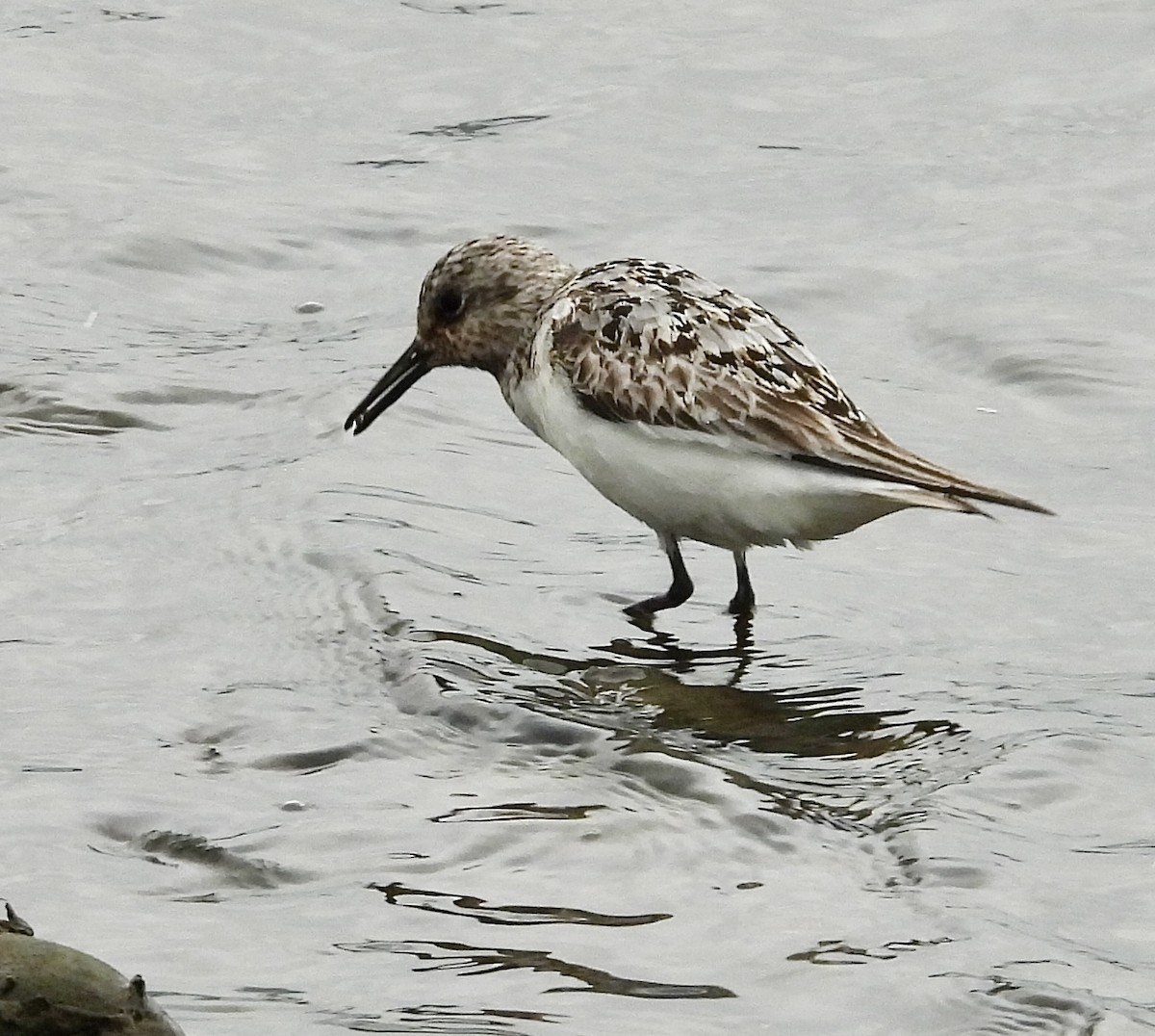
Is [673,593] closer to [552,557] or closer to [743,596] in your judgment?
[743,596]

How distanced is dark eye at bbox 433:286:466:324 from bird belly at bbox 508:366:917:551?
639 millimetres

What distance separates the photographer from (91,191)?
1024 centimetres

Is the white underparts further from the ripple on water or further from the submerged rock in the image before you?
the submerged rock

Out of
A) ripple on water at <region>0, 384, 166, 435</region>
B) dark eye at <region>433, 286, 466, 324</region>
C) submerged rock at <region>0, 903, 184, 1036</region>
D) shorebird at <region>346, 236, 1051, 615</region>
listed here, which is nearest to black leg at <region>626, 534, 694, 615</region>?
shorebird at <region>346, 236, 1051, 615</region>

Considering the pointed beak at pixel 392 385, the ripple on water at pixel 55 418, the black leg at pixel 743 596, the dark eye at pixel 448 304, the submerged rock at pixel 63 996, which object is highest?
the dark eye at pixel 448 304

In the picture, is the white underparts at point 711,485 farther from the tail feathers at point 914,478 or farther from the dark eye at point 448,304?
the dark eye at point 448,304

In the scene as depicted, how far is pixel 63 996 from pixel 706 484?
322cm

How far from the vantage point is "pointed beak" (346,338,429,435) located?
23.4ft

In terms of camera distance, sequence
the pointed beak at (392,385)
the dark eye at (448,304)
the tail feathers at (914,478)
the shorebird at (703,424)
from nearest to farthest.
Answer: the tail feathers at (914,478) → the shorebird at (703,424) → the dark eye at (448,304) → the pointed beak at (392,385)

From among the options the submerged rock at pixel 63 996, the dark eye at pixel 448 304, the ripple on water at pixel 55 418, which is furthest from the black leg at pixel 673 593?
the submerged rock at pixel 63 996

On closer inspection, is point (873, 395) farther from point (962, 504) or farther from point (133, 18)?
point (133, 18)

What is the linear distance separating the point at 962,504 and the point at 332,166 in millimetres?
6026

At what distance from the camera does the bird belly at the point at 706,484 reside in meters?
5.82

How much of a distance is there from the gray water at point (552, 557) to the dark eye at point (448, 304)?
640 mm
